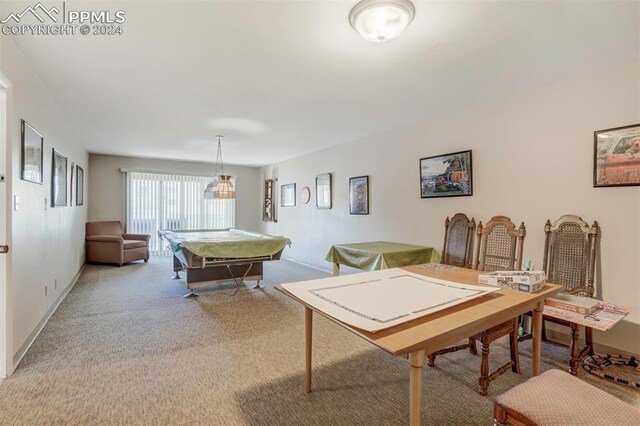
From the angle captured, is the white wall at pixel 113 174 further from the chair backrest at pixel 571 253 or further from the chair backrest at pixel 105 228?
the chair backrest at pixel 571 253

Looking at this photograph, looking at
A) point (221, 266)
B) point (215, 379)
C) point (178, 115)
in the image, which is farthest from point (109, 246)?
point (215, 379)

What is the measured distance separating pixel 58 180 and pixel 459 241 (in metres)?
4.72

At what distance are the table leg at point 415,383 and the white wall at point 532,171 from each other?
7.98 ft

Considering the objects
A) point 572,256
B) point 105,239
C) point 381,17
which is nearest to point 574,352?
point 572,256

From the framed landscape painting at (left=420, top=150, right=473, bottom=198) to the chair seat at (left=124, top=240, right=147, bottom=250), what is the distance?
5.70 metres

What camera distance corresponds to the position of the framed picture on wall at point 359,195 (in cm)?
494

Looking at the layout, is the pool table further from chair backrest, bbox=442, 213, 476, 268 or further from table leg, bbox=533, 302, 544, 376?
table leg, bbox=533, 302, 544, 376

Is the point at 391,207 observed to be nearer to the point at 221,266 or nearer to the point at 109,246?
the point at 221,266

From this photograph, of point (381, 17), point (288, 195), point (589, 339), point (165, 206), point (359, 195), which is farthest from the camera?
point (165, 206)

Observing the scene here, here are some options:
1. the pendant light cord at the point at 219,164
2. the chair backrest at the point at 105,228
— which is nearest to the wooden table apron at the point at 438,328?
the pendant light cord at the point at 219,164

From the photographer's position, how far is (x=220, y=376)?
2156 millimetres

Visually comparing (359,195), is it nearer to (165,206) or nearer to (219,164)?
(219,164)

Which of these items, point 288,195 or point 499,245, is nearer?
point 499,245

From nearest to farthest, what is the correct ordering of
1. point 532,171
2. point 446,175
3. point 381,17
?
point 381,17, point 532,171, point 446,175
